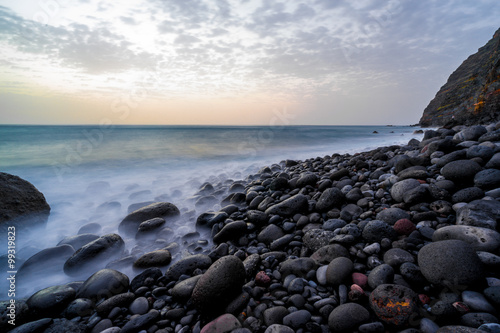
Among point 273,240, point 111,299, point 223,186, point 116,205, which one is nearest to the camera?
point 111,299

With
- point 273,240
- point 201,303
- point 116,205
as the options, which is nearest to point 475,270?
point 273,240

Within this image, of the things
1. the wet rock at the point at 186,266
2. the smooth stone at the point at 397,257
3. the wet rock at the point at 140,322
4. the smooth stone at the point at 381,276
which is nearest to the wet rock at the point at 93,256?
the wet rock at the point at 186,266

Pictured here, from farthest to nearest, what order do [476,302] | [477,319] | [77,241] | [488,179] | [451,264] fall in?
1. [77,241]
2. [488,179]
3. [451,264]
4. [476,302]
5. [477,319]

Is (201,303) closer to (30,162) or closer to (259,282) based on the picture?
(259,282)

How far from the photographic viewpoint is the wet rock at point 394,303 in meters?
1.77

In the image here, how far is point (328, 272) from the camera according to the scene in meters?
2.41

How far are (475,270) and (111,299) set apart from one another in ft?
12.4

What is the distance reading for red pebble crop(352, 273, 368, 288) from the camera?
223 centimetres

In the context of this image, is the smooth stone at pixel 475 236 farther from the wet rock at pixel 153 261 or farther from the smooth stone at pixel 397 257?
the wet rock at pixel 153 261

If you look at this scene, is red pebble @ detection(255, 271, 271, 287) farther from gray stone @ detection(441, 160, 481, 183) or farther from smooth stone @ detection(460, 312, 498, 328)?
gray stone @ detection(441, 160, 481, 183)

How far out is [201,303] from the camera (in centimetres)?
233

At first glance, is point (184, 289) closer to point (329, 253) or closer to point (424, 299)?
point (329, 253)

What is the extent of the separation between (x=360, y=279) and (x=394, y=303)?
437 mm

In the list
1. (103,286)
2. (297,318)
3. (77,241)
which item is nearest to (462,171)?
(297,318)
